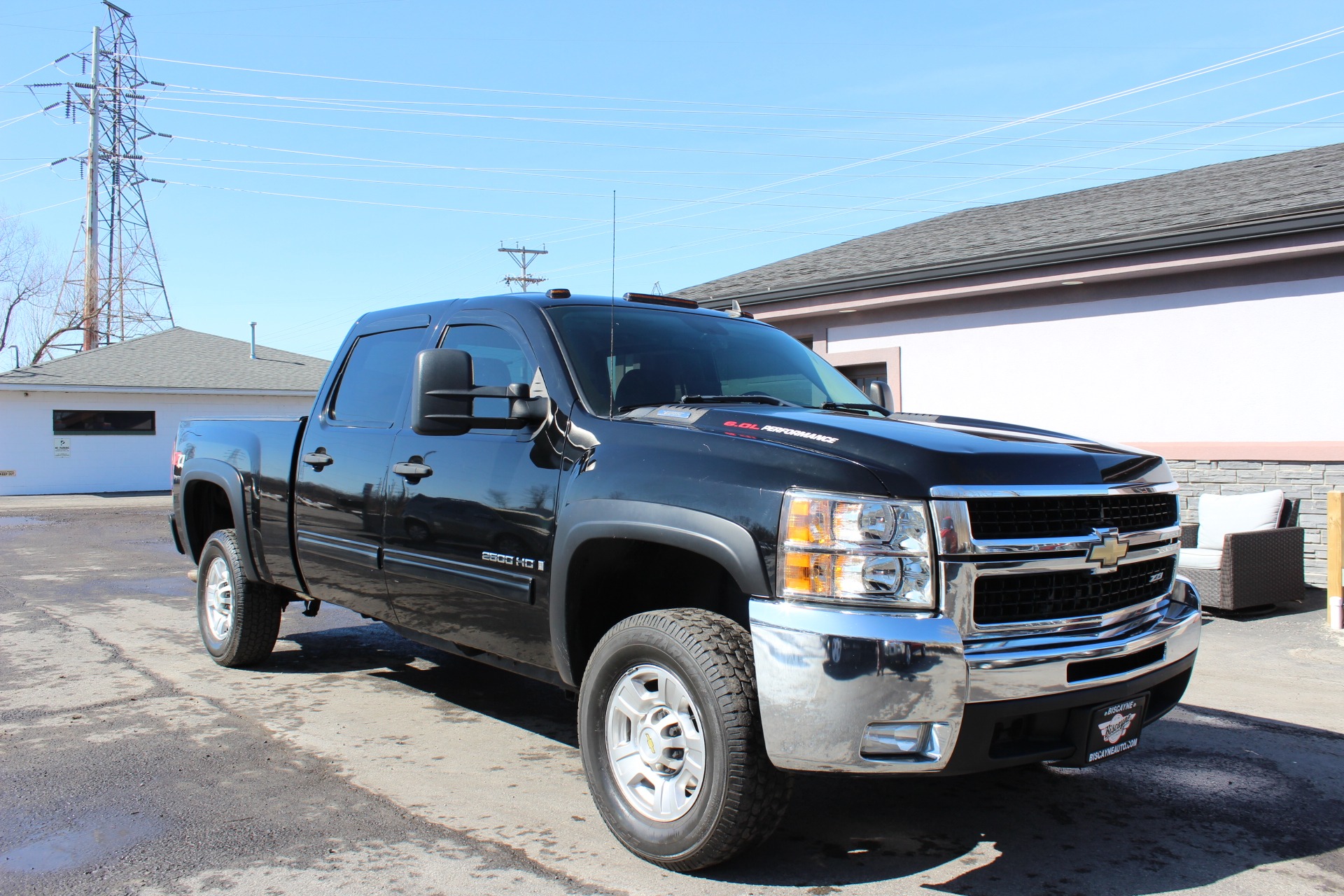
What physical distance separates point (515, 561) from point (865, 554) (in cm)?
160

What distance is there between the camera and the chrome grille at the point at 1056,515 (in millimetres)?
3207

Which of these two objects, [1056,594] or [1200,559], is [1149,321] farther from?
[1056,594]

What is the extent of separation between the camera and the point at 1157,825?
4.00 metres

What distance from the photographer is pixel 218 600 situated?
662 centimetres

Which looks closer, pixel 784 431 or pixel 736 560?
pixel 736 560

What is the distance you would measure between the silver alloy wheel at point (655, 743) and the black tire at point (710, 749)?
0.12 feet

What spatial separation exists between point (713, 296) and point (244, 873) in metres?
12.2

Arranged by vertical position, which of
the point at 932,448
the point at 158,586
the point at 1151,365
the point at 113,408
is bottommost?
the point at 158,586

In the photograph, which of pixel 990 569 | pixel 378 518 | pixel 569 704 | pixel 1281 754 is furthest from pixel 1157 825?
pixel 378 518

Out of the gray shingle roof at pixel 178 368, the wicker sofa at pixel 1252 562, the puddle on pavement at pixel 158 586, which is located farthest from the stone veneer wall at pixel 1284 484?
the gray shingle roof at pixel 178 368

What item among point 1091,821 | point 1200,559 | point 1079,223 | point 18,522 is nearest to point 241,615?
point 1091,821

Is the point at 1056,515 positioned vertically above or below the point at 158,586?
above

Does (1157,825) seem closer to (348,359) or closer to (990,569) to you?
(990,569)

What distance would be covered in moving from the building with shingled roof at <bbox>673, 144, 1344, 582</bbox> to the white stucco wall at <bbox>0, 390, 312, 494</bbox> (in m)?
20.9
